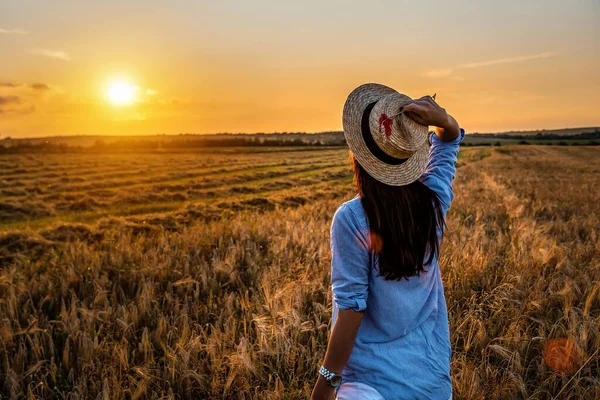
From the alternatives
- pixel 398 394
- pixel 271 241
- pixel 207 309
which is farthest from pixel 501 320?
pixel 271 241

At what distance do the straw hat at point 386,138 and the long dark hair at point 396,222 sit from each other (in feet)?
0.22

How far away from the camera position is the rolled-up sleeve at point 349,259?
1610mm

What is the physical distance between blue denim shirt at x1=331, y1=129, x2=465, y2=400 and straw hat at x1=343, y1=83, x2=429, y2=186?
7.4 inches

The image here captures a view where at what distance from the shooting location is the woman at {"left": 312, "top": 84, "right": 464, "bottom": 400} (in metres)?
1.64

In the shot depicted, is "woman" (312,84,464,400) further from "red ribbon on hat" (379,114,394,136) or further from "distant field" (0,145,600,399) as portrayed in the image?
"distant field" (0,145,600,399)

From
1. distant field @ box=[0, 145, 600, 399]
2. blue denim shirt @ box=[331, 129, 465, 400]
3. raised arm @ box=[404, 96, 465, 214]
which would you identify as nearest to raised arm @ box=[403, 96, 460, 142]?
raised arm @ box=[404, 96, 465, 214]

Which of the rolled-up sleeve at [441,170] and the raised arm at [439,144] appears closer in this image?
the raised arm at [439,144]

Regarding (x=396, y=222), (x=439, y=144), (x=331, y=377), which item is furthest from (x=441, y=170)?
(x=331, y=377)

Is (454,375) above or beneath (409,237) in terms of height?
beneath

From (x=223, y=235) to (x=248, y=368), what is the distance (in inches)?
160

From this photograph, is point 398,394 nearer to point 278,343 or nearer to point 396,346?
point 396,346

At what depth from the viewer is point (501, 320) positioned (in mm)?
3486

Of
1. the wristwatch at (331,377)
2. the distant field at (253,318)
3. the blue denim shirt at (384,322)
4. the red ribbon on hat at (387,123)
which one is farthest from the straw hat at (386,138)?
the distant field at (253,318)

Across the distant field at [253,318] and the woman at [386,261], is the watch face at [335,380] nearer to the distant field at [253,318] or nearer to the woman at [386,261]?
the woman at [386,261]
